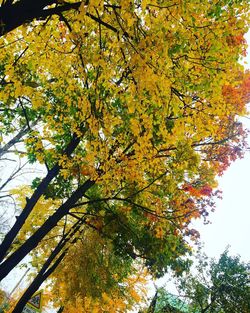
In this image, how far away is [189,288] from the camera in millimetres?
14008

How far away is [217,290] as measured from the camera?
13219 millimetres

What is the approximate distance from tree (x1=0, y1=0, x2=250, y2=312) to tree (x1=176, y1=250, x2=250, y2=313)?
6.76m

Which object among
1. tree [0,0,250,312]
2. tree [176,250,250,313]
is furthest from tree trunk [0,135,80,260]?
tree [176,250,250,313]

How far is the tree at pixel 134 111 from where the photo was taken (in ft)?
11.6

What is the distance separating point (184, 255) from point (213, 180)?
2.08m

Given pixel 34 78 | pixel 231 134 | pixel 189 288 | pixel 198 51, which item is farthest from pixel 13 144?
pixel 189 288

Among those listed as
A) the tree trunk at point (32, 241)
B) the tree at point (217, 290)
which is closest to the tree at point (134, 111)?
the tree trunk at point (32, 241)

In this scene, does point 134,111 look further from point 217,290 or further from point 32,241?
point 217,290

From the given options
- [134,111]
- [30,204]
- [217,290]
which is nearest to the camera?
[134,111]

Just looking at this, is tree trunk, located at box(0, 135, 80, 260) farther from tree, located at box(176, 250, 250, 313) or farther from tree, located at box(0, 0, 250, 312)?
tree, located at box(176, 250, 250, 313)

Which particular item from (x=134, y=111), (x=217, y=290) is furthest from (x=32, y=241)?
(x=217, y=290)

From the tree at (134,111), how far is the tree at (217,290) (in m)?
6.76

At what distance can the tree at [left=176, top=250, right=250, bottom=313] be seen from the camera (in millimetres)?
12070

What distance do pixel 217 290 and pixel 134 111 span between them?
11.9 meters
